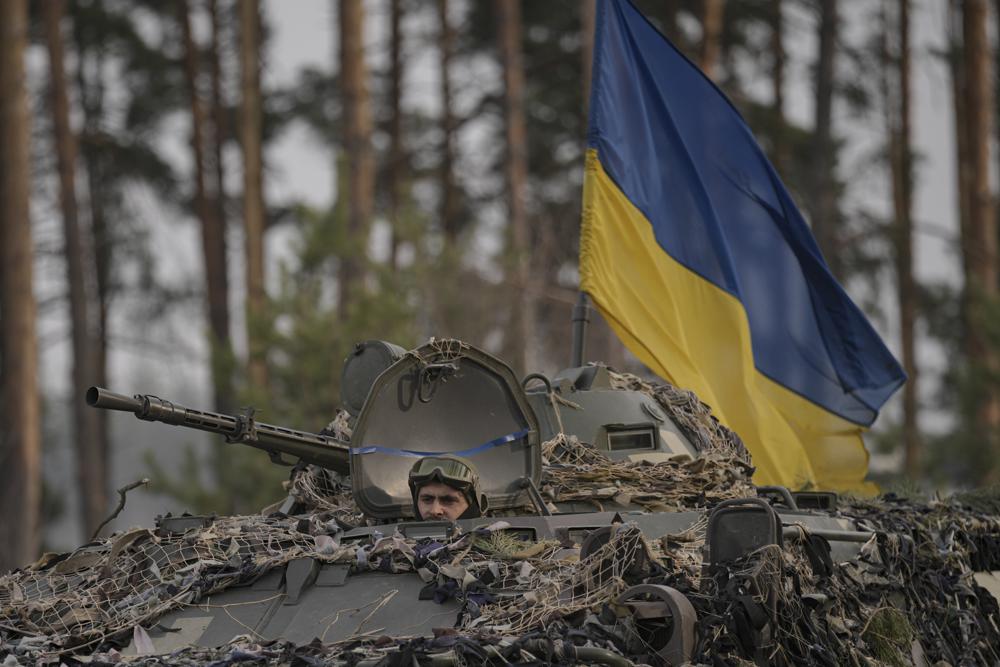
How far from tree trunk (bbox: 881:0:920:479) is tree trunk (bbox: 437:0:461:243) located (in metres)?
7.12

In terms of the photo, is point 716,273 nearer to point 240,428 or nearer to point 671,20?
point 240,428

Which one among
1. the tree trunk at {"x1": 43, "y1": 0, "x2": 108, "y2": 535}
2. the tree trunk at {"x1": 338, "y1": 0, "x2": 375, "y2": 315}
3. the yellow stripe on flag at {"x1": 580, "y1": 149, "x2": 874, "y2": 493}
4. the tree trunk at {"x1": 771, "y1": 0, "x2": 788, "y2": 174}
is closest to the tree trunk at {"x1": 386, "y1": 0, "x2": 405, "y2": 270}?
the tree trunk at {"x1": 338, "y1": 0, "x2": 375, "y2": 315}

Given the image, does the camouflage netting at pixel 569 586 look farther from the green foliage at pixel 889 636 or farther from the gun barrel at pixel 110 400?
the gun barrel at pixel 110 400

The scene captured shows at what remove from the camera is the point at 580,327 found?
37.9 feet

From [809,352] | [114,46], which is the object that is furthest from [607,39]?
[114,46]

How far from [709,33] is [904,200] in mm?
6358

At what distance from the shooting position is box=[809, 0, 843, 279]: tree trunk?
2411cm

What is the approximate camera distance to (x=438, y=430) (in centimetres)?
820

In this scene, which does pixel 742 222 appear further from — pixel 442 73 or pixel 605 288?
pixel 442 73

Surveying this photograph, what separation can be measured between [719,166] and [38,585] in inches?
292

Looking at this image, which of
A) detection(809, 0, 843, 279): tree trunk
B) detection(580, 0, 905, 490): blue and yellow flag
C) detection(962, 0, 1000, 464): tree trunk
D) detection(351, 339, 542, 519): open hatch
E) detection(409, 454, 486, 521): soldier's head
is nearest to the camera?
detection(409, 454, 486, 521): soldier's head

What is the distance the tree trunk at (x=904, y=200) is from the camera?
2506 cm

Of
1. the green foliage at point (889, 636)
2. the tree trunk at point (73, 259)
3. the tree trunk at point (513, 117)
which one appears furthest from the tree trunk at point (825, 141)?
the green foliage at point (889, 636)

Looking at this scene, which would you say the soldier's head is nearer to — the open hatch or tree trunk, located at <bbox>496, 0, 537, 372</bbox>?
the open hatch
